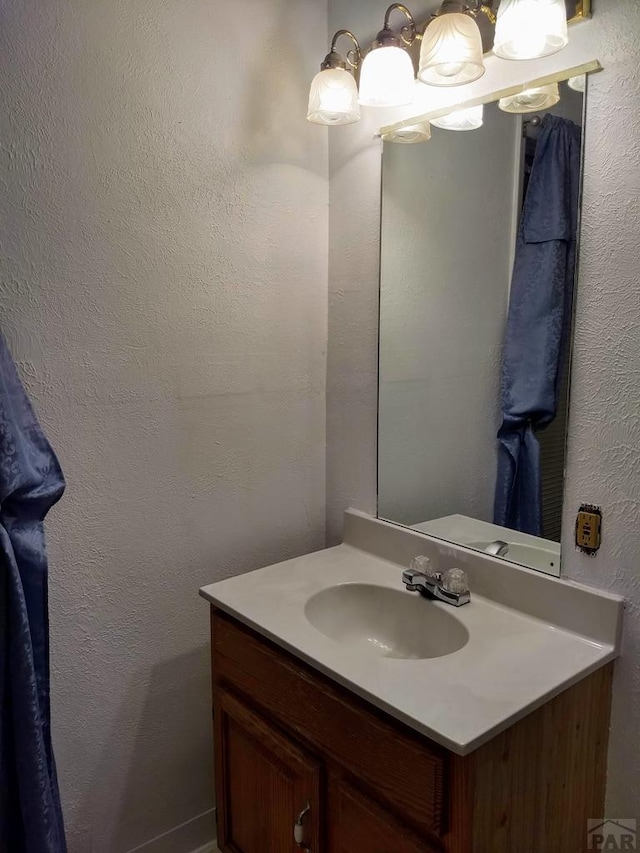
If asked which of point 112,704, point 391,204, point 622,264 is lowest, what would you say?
point 112,704

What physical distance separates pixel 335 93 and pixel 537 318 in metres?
0.72

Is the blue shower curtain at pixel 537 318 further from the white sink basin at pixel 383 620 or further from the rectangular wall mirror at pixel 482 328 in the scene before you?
the white sink basin at pixel 383 620

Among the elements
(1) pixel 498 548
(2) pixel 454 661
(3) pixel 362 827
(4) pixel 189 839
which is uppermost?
(1) pixel 498 548

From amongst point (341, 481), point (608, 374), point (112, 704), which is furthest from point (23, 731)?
point (608, 374)

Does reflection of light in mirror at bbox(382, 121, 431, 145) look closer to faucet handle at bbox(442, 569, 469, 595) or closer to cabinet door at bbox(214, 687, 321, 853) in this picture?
faucet handle at bbox(442, 569, 469, 595)

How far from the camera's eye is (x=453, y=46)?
49.7 inches

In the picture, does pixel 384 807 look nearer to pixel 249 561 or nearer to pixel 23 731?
pixel 23 731

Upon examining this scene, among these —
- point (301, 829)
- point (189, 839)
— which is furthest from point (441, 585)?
point (189, 839)

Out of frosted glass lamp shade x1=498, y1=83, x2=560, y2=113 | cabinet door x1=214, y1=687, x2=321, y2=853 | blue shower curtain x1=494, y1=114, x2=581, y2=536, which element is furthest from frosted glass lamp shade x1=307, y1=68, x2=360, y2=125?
cabinet door x1=214, y1=687, x2=321, y2=853

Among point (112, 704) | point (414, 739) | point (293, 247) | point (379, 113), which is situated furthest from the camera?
point (293, 247)

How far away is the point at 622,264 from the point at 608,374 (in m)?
0.20

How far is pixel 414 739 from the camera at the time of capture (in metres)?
1.02

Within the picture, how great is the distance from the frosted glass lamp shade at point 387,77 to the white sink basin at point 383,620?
44.6 inches

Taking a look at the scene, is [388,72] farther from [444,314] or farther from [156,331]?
[156,331]
